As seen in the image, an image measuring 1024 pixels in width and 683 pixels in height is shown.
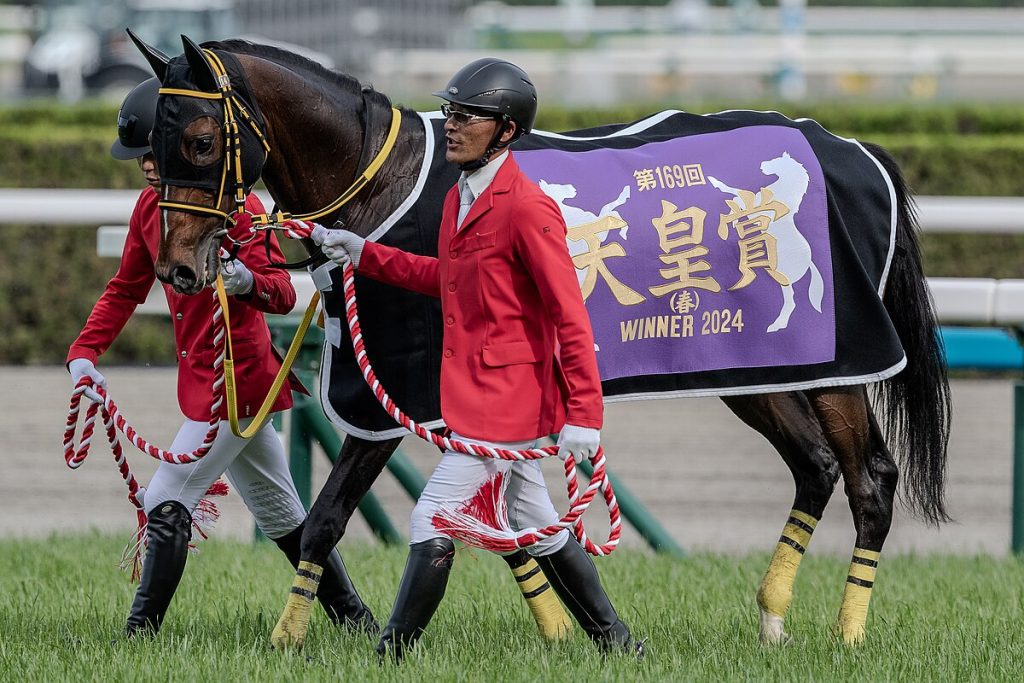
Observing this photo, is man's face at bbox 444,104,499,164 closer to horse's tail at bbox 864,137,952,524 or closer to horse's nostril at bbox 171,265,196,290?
horse's nostril at bbox 171,265,196,290

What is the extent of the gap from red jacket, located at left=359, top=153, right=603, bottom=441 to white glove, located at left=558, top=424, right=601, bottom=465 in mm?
95

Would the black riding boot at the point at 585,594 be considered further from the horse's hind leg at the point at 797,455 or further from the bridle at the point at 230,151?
the bridle at the point at 230,151

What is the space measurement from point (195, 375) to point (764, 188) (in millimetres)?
1744

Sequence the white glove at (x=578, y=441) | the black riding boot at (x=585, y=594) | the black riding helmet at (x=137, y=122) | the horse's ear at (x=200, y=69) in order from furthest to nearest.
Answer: the black riding helmet at (x=137, y=122)
the black riding boot at (x=585, y=594)
the horse's ear at (x=200, y=69)
the white glove at (x=578, y=441)

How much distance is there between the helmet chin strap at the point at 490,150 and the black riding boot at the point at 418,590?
0.92 metres

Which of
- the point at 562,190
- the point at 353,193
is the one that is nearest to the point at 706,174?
the point at 562,190

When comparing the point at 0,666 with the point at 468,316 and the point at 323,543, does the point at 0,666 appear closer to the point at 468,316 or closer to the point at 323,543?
the point at 323,543

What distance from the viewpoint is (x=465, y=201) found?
368 centimetres

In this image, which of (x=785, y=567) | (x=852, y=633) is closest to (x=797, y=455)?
(x=785, y=567)

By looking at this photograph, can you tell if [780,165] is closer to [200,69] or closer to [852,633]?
[852,633]

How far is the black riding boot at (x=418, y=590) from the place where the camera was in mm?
3615

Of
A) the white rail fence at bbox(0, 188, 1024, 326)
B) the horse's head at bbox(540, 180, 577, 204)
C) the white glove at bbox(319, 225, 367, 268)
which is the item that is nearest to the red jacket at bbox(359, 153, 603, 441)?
the white glove at bbox(319, 225, 367, 268)

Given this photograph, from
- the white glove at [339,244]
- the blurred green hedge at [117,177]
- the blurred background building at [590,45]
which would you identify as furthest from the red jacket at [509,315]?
the blurred background building at [590,45]

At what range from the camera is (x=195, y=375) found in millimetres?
4113
